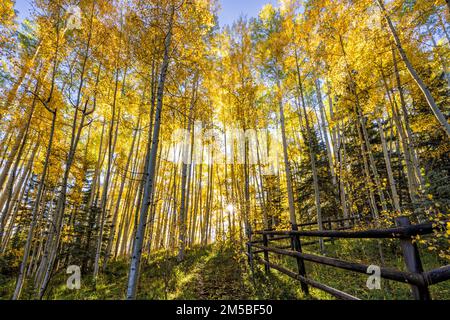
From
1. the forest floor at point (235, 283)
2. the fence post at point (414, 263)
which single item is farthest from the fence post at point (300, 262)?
the fence post at point (414, 263)

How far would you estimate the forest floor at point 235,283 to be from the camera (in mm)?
3510

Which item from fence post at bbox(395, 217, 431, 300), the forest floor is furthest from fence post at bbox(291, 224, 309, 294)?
fence post at bbox(395, 217, 431, 300)

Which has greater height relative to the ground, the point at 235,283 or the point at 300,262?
the point at 300,262

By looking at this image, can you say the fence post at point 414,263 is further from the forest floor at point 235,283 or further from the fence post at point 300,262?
the forest floor at point 235,283

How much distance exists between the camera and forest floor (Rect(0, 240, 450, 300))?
11.5ft

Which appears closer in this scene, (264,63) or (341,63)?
(341,63)

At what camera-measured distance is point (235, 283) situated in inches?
190

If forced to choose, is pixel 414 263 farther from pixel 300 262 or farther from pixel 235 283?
pixel 235 283

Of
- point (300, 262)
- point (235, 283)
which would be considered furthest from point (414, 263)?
point (235, 283)

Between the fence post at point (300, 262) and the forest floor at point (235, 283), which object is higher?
the fence post at point (300, 262)

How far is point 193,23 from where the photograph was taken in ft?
13.6

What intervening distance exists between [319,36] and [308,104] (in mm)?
5799
